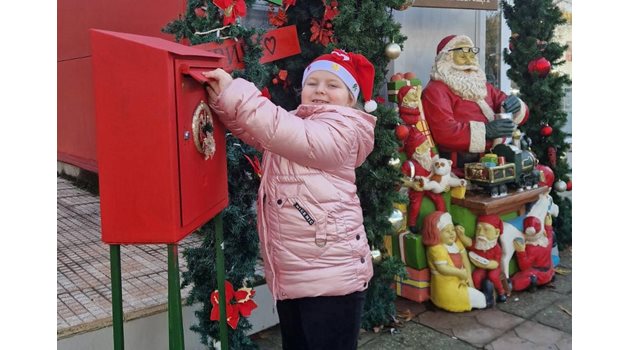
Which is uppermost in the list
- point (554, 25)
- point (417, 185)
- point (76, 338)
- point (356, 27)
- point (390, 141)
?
point (554, 25)

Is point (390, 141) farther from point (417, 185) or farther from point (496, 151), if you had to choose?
point (496, 151)

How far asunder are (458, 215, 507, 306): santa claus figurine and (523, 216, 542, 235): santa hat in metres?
0.31

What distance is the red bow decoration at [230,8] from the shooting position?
2.22 m

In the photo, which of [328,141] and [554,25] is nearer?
[328,141]

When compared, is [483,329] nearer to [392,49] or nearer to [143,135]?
[392,49]

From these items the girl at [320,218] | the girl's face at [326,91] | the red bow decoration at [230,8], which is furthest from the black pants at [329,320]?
the red bow decoration at [230,8]

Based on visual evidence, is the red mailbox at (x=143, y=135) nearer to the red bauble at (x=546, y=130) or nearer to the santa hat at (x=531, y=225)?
the santa hat at (x=531, y=225)

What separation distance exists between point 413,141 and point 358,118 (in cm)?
173

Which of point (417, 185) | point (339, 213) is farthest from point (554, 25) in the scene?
point (339, 213)

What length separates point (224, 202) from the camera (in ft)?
6.58

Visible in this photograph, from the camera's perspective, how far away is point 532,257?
4.08 m

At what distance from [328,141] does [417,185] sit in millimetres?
1996

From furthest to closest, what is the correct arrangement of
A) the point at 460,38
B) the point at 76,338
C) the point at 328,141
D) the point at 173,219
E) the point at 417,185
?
the point at 460,38 → the point at 417,185 → the point at 76,338 → the point at 328,141 → the point at 173,219

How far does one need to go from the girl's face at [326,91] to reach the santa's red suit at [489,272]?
88.4 inches
